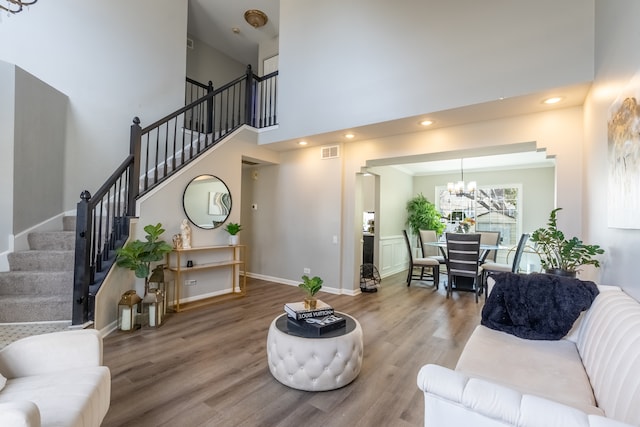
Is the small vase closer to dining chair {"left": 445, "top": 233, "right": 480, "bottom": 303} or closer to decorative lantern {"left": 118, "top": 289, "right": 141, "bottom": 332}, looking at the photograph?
dining chair {"left": 445, "top": 233, "right": 480, "bottom": 303}

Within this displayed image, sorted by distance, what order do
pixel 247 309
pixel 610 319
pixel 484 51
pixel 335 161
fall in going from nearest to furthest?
pixel 610 319, pixel 484 51, pixel 247 309, pixel 335 161

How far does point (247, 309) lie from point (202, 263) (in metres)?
1.10

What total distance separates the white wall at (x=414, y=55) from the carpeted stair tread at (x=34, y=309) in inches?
141

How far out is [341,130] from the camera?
4340 mm

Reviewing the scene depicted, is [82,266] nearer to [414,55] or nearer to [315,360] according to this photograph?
[315,360]

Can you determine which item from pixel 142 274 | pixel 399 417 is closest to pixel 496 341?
pixel 399 417

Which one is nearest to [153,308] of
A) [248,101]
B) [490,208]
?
[248,101]

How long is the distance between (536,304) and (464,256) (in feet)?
9.12

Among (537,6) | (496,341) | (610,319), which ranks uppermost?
(537,6)

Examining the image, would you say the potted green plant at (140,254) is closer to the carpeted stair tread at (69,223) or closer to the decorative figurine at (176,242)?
the decorative figurine at (176,242)

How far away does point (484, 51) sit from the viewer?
3.22 metres

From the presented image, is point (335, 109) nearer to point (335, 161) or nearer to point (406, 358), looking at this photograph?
point (335, 161)

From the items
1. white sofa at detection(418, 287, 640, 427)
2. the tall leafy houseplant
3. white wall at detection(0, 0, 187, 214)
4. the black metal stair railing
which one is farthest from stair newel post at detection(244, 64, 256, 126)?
the tall leafy houseplant

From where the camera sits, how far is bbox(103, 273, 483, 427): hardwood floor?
1.91 meters
